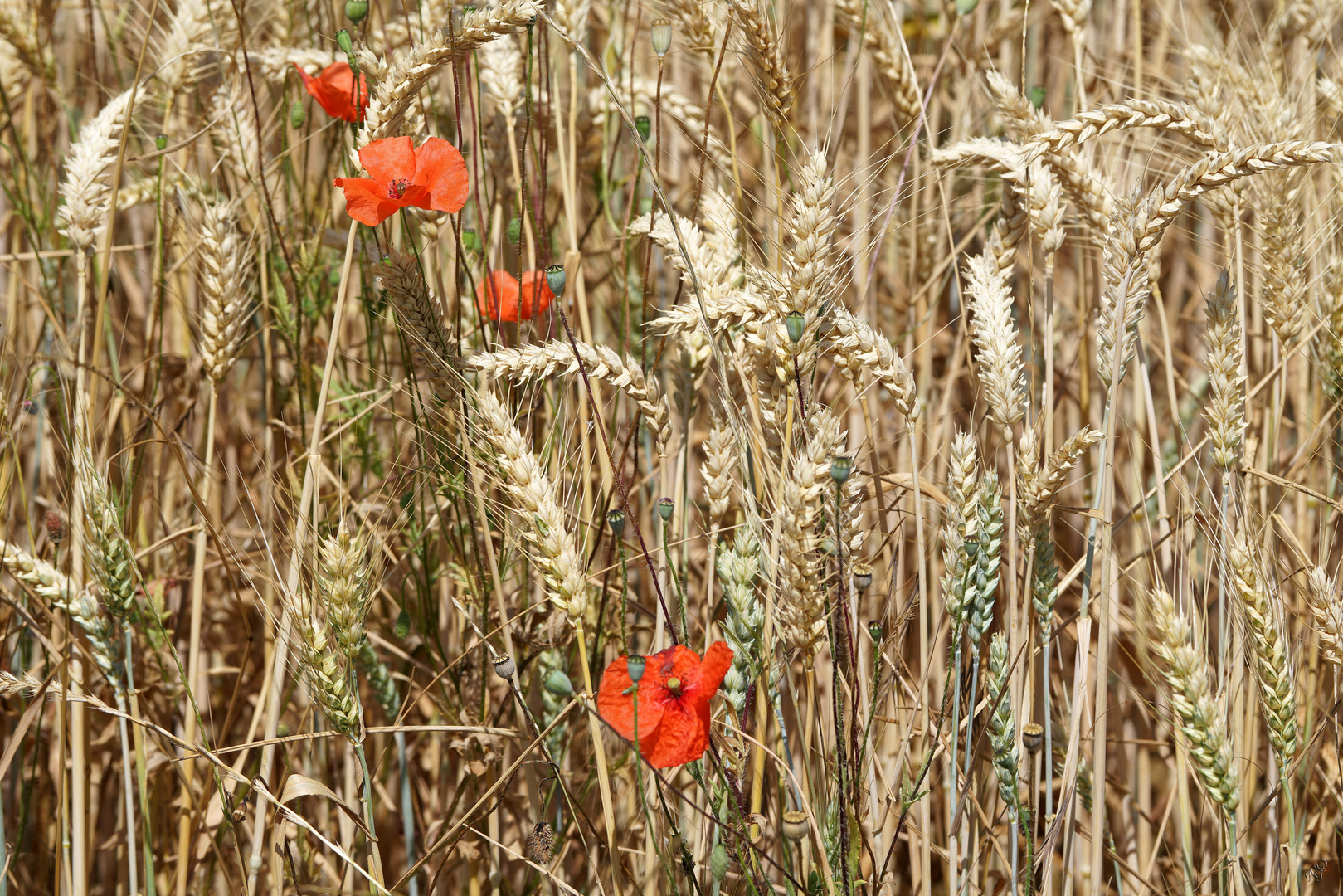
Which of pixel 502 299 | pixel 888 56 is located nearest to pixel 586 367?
pixel 502 299

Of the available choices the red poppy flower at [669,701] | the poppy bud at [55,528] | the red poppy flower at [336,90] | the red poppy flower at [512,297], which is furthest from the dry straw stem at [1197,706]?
the poppy bud at [55,528]

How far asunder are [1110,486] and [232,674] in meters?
1.73

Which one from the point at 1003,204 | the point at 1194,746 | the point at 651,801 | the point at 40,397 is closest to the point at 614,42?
the point at 1003,204

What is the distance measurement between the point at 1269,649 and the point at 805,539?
61cm

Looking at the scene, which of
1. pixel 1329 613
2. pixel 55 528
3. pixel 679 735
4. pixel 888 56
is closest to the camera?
pixel 679 735

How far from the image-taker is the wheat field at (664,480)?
1089mm

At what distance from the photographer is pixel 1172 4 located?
2.28 metres

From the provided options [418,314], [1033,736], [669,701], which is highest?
[418,314]

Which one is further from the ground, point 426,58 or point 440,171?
point 426,58

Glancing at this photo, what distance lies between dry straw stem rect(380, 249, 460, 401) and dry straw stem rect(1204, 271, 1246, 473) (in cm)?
94

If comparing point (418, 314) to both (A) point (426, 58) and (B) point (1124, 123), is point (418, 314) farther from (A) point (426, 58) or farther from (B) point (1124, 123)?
(B) point (1124, 123)

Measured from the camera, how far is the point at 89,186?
139 cm

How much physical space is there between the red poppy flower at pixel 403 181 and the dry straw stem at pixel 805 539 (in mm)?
463

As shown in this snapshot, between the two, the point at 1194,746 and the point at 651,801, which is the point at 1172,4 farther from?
the point at 651,801
